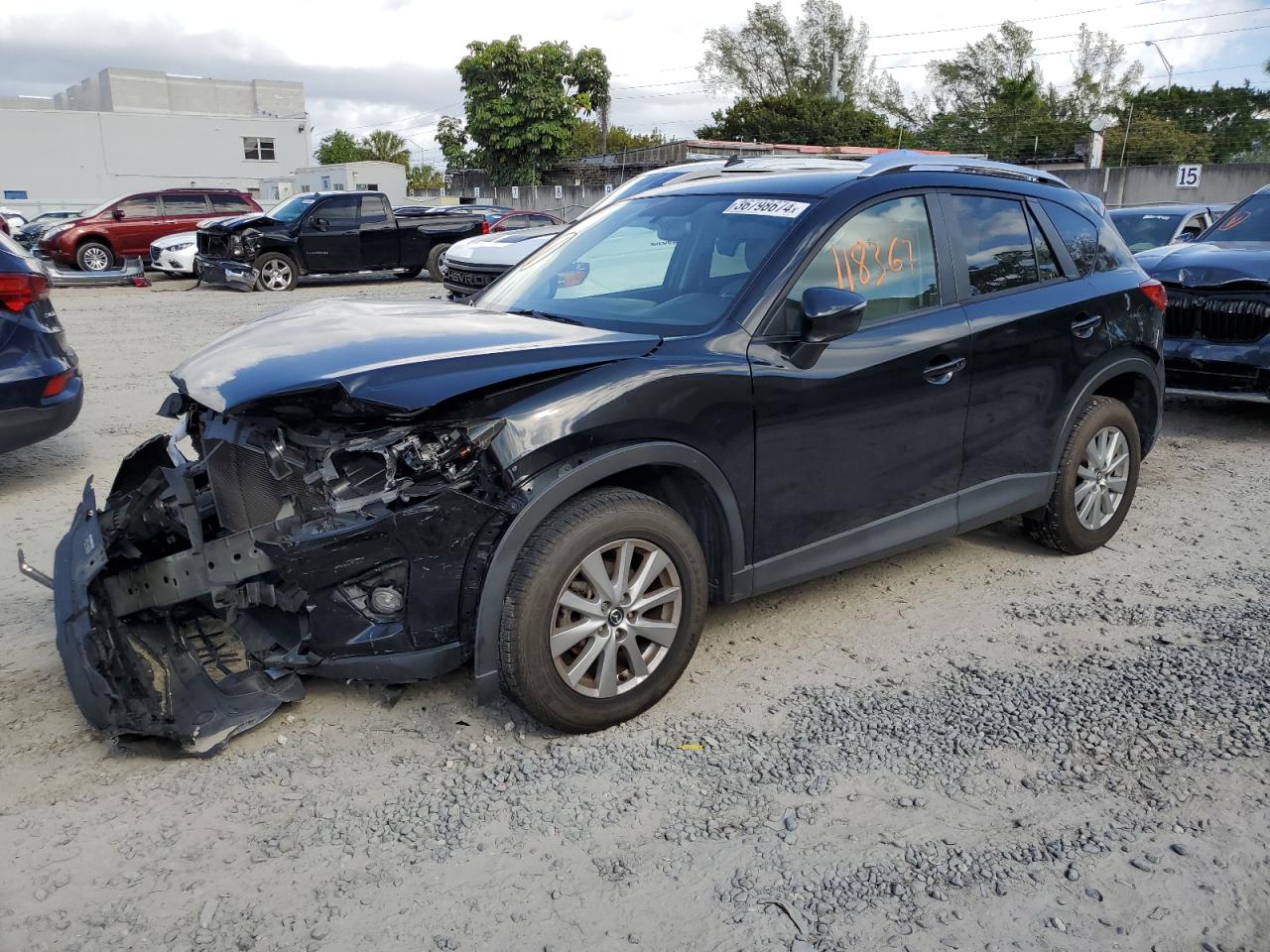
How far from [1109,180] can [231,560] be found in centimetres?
2925

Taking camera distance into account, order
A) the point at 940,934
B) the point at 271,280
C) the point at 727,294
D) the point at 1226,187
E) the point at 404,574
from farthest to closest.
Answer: the point at 1226,187, the point at 271,280, the point at 727,294, the point at 404,574, the point at 940,934

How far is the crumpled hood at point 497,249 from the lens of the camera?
1344 centimetres

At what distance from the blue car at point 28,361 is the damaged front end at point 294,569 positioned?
8.54 feet

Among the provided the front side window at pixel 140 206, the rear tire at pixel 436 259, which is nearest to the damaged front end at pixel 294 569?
the rear tire at pixel 436 259

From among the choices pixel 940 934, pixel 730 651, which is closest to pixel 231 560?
pixel 730 651

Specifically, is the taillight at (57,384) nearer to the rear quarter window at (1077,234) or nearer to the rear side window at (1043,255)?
the rear side window at (1043,255)

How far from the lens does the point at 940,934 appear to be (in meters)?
2.54

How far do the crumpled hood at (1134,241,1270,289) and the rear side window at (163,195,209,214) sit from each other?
19162mm

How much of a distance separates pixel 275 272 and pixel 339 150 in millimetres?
80194

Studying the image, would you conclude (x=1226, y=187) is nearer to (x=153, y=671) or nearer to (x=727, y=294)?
(x=727, y=294)

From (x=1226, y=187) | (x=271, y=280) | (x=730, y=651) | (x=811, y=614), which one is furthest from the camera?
(x=1226, y=187)

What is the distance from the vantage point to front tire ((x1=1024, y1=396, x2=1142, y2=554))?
4.81m

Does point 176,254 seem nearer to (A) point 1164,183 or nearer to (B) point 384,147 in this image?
(A) point 1164,183

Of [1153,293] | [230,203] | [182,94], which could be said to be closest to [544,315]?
[1153,293]
